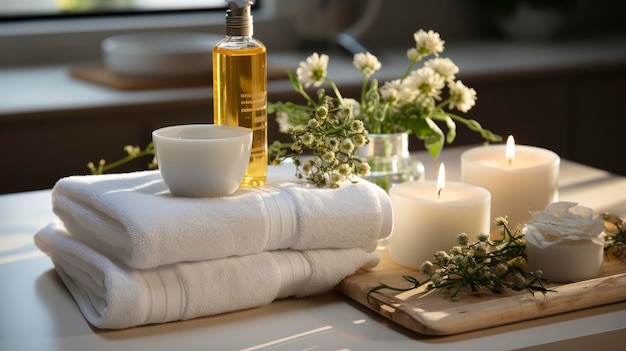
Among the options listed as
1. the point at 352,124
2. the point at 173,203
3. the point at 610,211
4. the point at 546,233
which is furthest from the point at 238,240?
the point at 610,211

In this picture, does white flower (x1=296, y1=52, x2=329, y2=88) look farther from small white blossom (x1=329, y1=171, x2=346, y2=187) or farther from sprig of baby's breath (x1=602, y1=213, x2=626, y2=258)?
Result: sprig of baby's breath (x1=602, y1=213, x2=626, y2=258)

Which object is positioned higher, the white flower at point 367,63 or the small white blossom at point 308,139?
the white flower at point 367,63

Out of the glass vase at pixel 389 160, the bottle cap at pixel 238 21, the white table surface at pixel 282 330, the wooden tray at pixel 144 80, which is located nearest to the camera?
the white table surface at pixel 282 330

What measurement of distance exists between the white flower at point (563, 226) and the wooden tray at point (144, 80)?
1.36 m

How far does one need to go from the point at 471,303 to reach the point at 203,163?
0.31 meters

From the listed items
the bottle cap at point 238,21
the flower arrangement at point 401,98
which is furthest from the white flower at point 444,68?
the bottle cap at point 238,21

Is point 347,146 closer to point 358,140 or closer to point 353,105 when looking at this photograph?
point 358,140

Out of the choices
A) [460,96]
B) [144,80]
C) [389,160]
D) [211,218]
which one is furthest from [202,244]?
[144,80]

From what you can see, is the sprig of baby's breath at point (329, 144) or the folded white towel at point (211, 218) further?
the sprig of baby's breath at point (329, 144)

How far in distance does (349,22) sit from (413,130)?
60.9 inches

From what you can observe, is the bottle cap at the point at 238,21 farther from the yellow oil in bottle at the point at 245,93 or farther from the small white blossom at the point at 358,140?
the small white blossom at the point at 358,140

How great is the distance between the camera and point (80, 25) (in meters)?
2.72

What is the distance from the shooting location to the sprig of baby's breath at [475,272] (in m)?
0.97

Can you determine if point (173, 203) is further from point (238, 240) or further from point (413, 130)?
point (413, 130)
